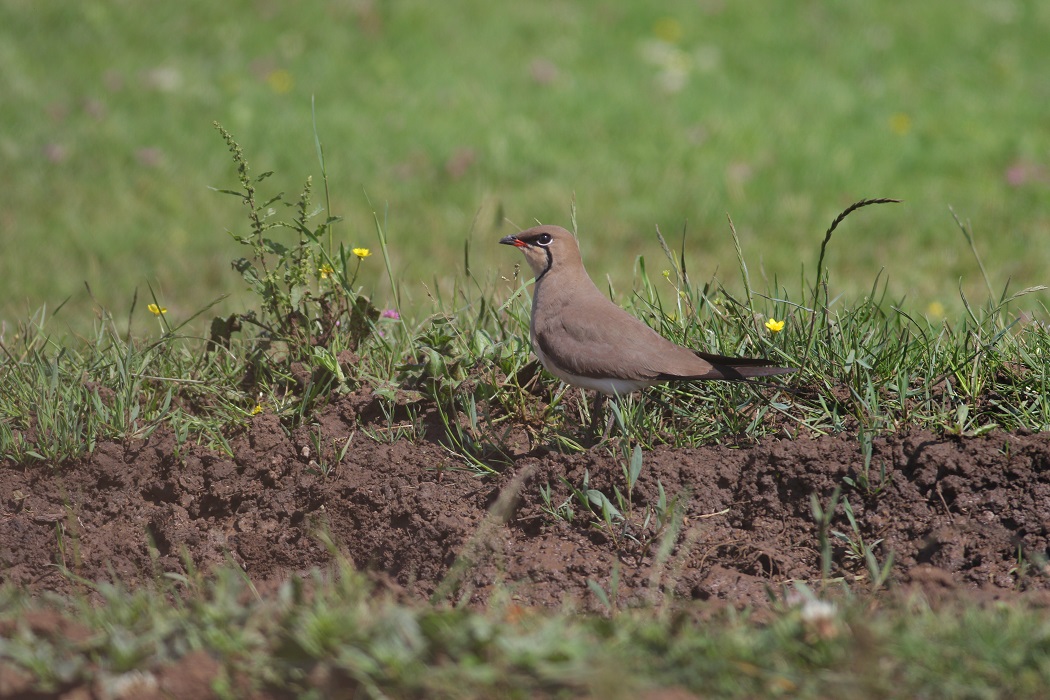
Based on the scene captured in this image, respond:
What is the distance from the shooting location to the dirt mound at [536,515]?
3.38 meters

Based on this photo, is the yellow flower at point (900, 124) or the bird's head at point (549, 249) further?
the yellow flower at point (900, 124)

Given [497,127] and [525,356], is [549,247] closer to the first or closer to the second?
[525,356]

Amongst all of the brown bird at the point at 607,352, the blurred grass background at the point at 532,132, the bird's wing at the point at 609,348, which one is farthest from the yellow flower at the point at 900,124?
the bird's wing at the point at 609,348

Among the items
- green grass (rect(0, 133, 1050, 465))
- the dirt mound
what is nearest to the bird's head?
green grass (rect(0, 133, 1050, 465))

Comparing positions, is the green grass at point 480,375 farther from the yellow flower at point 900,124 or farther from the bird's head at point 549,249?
the yellow flower at point 900,124

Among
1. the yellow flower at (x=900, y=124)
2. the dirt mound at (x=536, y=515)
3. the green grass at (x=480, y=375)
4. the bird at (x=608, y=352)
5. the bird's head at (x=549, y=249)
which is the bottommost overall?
the dirt mound at (x=536, y=515)

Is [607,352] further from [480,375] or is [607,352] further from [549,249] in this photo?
[549,249]

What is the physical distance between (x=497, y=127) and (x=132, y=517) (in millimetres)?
5206

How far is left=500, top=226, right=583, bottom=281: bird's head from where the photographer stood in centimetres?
421

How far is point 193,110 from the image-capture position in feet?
28.3

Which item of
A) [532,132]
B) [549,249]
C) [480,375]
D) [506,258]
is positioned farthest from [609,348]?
[532,132]

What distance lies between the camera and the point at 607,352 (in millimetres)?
3686

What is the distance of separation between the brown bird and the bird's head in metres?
0.11

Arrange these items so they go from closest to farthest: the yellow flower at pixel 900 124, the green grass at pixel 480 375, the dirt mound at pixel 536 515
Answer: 1. the dirt mound at pixel 536 515
2. the green grass at pixel 480 375
3. the yellow flower at pixel 900 124
